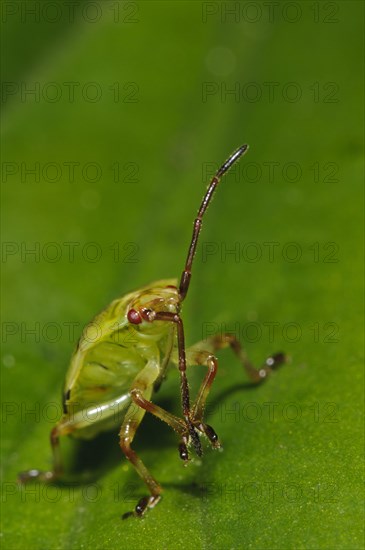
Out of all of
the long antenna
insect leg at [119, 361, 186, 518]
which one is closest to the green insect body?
insect leg at [119, 361, 186, 518]

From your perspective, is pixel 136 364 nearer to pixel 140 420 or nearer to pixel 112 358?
pixel 112 358

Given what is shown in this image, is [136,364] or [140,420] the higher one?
[136,364]

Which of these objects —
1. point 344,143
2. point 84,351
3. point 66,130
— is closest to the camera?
point 84,351

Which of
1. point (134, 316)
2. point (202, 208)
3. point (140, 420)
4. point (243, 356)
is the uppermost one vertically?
point (202, 208)

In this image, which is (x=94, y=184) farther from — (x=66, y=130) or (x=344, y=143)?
(x=344, y=143)

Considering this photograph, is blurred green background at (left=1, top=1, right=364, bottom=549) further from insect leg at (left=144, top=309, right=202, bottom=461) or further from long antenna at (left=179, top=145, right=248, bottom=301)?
long antenna at (left=179, top=145, right=248, bottom=301)

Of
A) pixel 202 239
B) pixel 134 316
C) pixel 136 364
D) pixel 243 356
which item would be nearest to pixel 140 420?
pixel 136 364

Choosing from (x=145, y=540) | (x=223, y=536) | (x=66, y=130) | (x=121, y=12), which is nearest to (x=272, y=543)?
(x=223, y=536)
